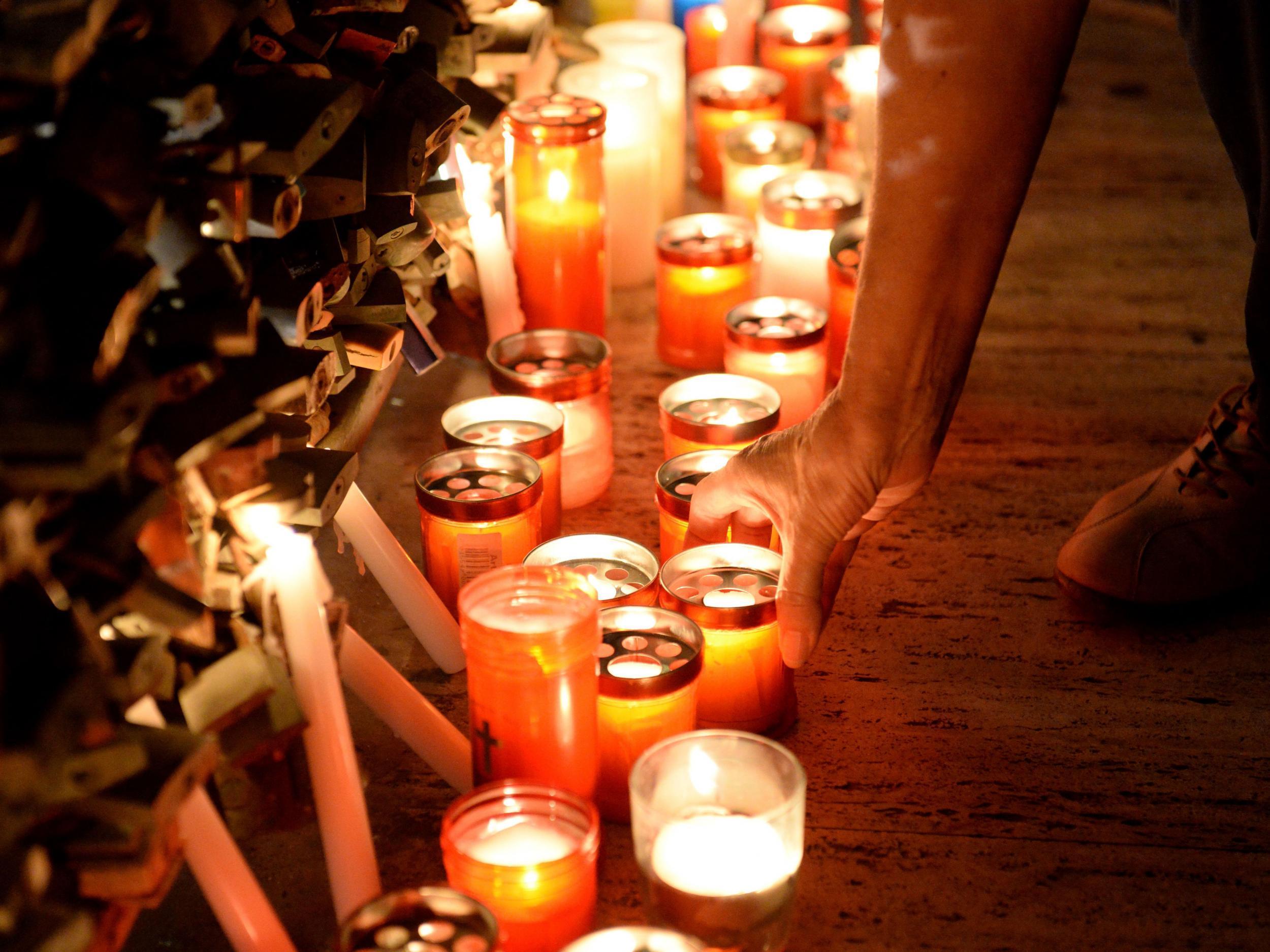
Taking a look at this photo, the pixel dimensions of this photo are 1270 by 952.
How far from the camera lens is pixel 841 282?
6.88 ft

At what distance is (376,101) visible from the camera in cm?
160

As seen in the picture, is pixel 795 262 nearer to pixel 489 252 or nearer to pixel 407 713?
pixel 489 252

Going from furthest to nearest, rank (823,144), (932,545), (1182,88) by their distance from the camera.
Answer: (1182,88) < (823,144) < (932,545)

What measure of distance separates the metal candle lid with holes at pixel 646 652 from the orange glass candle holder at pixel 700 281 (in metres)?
0.92

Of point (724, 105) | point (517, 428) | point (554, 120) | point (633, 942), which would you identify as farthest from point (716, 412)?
point (724, 105)

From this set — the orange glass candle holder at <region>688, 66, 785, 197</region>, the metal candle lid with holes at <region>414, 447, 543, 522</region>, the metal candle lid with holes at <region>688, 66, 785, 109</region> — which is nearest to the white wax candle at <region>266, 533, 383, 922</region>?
the metal candle lid with holes at <region>414, 447, 543, 522</region>

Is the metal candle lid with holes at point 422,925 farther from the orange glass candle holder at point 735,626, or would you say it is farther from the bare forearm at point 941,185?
the bare forearm at point 941,185

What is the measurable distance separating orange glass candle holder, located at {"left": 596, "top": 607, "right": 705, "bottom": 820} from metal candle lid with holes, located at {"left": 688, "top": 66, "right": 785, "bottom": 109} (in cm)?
173

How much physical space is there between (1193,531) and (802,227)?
2.90 feet

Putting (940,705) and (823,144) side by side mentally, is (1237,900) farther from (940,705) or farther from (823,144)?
(823,144)

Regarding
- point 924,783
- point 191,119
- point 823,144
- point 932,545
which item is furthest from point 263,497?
point 823,144

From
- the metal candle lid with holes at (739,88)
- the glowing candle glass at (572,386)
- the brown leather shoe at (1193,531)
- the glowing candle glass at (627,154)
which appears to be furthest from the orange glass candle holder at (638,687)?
the metal candle lid with holes at (739,88)

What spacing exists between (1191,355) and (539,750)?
1.58 meters

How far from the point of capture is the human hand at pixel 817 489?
1.34 m
